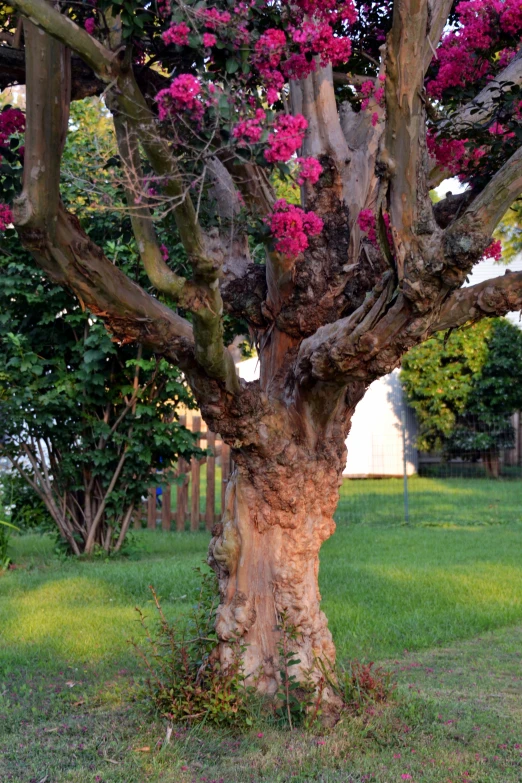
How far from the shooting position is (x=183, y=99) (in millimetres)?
3389

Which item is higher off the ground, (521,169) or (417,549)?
(521,169)

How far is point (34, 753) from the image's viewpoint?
4.39 metres

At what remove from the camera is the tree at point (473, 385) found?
1997 centimetres

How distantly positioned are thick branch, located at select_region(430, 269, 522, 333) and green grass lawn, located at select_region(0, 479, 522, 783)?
7.07 ft

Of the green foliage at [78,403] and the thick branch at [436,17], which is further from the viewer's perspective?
the green foliage at [78,403]

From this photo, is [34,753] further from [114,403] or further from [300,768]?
[114,403]

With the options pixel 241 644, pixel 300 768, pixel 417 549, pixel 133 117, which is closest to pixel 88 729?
pixel 241 644

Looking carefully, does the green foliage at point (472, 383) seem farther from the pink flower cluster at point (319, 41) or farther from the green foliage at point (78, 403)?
the pink flower cluster at point (319, 41)

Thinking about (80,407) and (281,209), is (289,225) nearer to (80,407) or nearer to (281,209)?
(281,209)

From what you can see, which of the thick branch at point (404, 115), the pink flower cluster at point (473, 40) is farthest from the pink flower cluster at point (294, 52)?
the pink flower cluster at point (473, 40)

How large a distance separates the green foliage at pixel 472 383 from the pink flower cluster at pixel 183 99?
661 inches

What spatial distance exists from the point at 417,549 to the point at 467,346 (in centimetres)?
1006

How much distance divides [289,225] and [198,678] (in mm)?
2555

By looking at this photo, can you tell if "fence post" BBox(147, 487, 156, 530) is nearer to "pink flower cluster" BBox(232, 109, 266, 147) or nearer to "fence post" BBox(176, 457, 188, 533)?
"fence post" BBox(176, 457, 188, 533)
